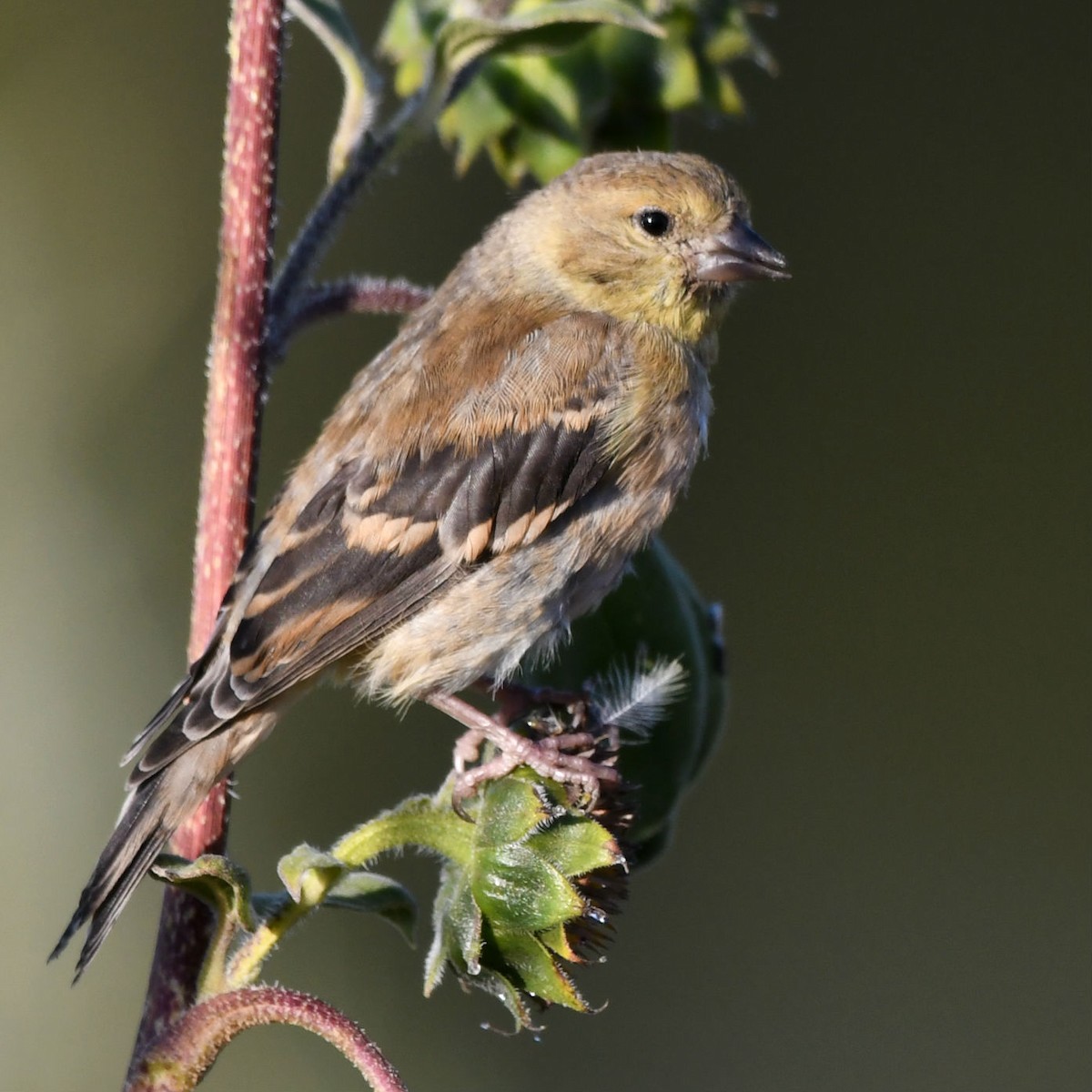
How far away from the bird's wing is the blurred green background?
8.66 feet

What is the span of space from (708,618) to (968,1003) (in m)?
4.14

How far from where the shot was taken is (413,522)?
276cm

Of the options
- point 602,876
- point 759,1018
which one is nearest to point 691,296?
point 602,876

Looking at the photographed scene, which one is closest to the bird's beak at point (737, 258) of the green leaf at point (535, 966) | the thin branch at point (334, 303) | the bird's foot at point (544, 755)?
the thin branch at point (334, 303)

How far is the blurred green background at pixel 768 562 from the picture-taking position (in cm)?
562

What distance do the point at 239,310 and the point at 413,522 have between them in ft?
2.00

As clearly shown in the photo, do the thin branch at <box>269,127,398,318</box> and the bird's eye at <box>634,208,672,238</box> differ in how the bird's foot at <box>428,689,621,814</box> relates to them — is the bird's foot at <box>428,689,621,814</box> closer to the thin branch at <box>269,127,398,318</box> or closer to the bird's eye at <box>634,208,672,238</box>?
the thin branch at <box>269,127,398,318</box>

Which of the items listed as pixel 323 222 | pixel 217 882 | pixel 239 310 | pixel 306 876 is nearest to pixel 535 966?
pixel 306 876

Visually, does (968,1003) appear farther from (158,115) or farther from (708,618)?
(158,115)

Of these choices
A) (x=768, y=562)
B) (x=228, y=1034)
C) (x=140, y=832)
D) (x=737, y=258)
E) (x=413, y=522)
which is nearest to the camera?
(x=228, y=1034)

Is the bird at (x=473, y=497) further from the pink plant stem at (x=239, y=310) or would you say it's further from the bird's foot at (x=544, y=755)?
the pink plant stem at (x=239, y=310)

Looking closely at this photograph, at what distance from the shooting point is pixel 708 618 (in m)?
2.87

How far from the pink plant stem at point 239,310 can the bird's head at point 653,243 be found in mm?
1080

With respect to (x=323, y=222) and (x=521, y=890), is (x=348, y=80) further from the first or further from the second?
(x=521, y=890)
